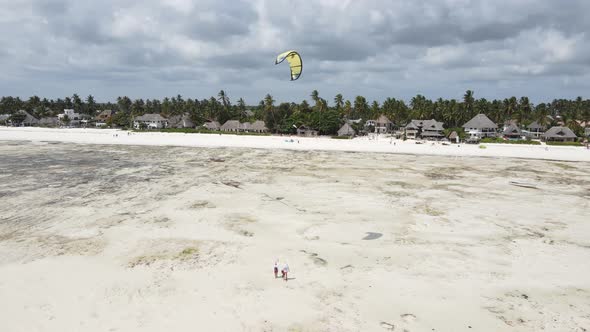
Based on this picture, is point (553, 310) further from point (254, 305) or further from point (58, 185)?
point (58, 185)

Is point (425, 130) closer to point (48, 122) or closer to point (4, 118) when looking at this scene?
point (48, 122)

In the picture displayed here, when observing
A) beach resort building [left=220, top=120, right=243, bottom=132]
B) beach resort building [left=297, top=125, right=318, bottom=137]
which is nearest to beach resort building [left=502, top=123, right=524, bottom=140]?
beach resort building [left=297, top=125, right=318, bottom=137]

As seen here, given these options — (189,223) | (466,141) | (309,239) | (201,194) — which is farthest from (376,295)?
(466,141)

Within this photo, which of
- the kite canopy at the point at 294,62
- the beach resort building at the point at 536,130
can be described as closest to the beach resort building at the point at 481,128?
the beach resort building at the point at 536,130

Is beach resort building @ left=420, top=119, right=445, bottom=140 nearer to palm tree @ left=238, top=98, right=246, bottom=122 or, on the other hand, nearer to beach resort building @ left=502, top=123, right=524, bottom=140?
beach resort building @ left=502, top=123, right=524, bottom=140

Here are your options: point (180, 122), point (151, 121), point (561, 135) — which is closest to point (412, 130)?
point (561, 135)

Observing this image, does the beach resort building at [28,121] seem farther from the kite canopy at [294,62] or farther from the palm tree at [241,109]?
the kite canopy at [294,62]
